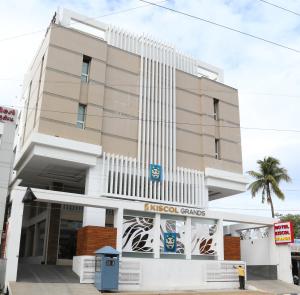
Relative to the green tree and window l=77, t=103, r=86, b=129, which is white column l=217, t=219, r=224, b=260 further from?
the green tree

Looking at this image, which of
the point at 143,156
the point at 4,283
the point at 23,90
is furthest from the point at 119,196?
the point at 23,90

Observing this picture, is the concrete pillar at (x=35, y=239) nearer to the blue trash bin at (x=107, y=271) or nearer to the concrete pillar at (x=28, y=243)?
the concrete pillar at (x=28, y=243)

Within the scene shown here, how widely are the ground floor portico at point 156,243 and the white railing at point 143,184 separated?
1.64 meters

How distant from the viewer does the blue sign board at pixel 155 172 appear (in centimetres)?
2760

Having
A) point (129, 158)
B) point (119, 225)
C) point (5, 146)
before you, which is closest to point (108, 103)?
point (129, 158)

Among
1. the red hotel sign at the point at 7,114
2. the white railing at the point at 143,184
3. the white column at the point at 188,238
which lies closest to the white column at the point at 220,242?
the white column at the point at 188,238

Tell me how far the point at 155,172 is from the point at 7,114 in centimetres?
1122

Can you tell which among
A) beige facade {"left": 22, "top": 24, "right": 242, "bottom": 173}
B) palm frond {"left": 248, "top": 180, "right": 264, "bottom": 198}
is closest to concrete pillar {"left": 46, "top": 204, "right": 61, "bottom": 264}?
beige facade {"left": 22, "top": 24, "right": 242, "bottom": 173}

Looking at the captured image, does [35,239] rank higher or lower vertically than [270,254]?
higher

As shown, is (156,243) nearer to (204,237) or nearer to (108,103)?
(204,237)

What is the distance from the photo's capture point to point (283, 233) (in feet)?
90.4

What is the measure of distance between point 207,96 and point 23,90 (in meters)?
16.9

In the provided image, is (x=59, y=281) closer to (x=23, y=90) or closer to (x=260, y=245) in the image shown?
(x=260, y=245)

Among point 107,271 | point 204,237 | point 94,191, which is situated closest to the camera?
point 107,271
